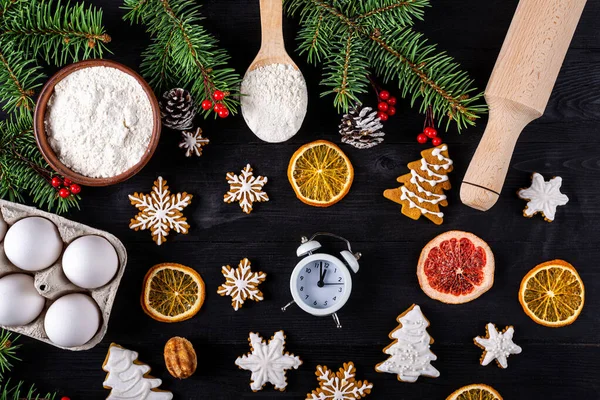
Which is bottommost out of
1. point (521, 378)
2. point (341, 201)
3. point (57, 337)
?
point (57, 337)

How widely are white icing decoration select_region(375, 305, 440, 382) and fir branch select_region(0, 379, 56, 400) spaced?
2.79 ft

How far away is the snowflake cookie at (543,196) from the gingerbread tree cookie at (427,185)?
0.20 meters

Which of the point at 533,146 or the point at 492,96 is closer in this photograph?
the point at 492,96

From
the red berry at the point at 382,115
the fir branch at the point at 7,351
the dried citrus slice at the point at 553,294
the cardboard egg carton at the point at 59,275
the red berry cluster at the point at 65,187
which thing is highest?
the red berry at the point at 382,115

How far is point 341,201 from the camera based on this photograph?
1357 mm

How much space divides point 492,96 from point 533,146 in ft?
0.77

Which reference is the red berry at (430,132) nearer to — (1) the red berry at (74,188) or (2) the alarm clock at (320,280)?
(2) the alarm clock at (320,280)

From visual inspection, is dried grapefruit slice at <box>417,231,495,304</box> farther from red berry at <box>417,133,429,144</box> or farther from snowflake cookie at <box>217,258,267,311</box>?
snowflake cookie at <box>217,258,267,311</box>

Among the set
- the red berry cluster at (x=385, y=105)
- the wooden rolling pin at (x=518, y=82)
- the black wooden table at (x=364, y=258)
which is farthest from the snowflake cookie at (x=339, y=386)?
the red berry cluster at (x=385, y=105)

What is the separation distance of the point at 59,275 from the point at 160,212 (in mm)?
274

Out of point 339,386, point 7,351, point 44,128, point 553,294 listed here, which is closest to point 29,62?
point 44,128

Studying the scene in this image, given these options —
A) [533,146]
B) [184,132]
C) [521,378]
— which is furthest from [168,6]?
[521,378]

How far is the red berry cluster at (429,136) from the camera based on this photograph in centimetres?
129

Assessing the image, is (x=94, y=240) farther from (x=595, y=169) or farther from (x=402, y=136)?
(x=595, y=169)
